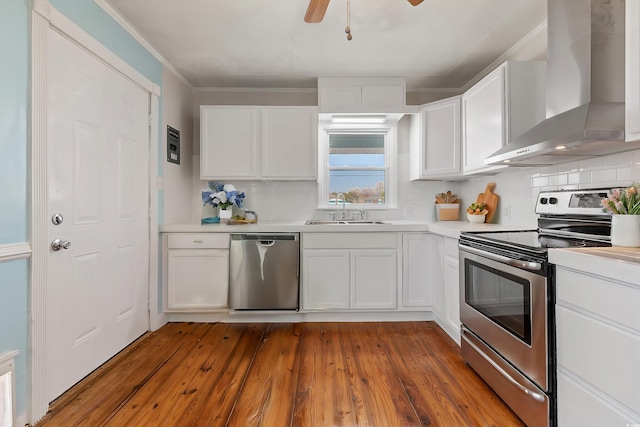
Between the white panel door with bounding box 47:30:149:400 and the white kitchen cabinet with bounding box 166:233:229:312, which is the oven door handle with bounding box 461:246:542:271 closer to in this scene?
the white kitchen cabinet with bounding box 166:233:229:312

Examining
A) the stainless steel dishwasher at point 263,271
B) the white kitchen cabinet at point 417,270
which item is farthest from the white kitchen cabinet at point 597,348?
the stainless steel dishwasher at point 263,271

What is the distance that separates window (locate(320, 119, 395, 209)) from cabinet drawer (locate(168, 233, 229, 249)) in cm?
134

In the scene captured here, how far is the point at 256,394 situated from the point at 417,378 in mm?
1026

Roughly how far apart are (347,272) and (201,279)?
4.57 feet

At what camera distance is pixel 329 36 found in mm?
2527

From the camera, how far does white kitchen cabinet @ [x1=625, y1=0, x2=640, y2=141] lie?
139 centimetres

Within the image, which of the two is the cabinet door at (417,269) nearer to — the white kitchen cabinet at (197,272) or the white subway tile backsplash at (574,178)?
the white subway tile backsplash at (574,178)

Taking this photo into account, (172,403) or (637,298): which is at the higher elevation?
(637,298)

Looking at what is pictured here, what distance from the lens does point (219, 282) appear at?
2.98 metres

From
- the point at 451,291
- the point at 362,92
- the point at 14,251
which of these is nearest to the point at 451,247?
the point at 451,291

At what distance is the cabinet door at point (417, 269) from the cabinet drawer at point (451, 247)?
295 mm

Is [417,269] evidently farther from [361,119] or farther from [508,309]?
[361,119]

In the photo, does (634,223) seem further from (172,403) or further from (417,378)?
(172,403)

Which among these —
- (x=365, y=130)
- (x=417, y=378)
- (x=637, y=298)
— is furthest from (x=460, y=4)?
(x=417, y=378)
